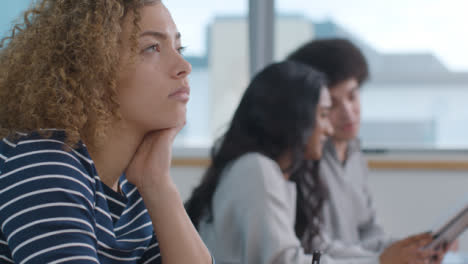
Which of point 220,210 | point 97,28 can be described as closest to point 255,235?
point 220,210

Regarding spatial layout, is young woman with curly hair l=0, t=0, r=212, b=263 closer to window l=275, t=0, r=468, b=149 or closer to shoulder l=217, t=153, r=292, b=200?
shoulder l=217, t=153, r=292, b=200

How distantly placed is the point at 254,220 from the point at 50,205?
607mm

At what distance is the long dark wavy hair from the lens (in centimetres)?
136

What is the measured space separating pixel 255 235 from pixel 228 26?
193 centimetres

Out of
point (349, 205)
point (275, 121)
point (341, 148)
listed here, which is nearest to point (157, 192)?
point (275, 121)

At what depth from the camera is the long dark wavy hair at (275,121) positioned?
4.47ft

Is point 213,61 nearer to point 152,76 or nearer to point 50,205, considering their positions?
point 152,76

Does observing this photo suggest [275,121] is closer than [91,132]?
No

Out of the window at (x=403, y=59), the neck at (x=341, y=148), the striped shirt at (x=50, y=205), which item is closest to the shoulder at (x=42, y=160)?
the striped shirt at (x=50, y=205)

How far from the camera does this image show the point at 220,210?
1202mm

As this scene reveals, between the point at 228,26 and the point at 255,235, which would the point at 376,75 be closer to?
the point at 228,26

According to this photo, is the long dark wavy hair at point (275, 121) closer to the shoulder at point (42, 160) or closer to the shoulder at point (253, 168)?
the shoulder at point (253, 168)

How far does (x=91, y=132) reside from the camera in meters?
0.75

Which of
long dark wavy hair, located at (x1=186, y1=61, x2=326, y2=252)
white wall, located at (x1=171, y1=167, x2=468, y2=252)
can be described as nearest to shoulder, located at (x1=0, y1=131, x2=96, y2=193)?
long dark wavy hair, located at (x1=186, y1=61, x2=326, y2=252)
